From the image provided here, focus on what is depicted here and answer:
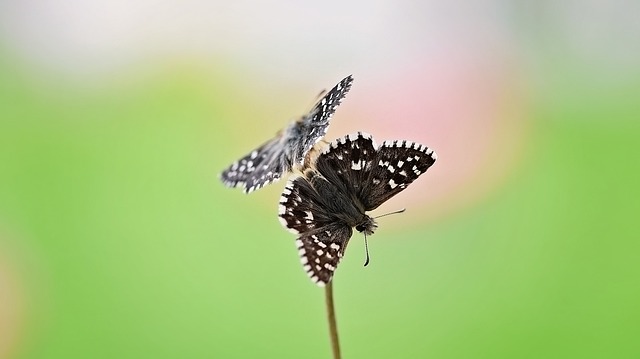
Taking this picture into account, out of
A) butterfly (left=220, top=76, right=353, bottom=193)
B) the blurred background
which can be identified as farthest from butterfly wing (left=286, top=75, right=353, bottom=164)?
the blurred background

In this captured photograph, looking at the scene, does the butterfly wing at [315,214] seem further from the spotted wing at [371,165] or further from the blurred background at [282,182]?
the blurred background at [282,182]

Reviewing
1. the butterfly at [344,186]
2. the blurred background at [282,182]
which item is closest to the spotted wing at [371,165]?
the butterfly at [344,186]

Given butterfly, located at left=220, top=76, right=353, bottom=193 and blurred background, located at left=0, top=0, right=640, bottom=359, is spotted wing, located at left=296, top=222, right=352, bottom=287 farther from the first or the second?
blurred background, located at left=0, top=0, right=640, bottom=359

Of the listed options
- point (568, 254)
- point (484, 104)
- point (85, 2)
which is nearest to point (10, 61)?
point (85, 2)

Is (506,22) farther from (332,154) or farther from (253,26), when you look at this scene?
(332,154)

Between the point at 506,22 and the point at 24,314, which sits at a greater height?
the point at 506,22

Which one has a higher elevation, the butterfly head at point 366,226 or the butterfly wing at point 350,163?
the butterfly wing at point 350,163
